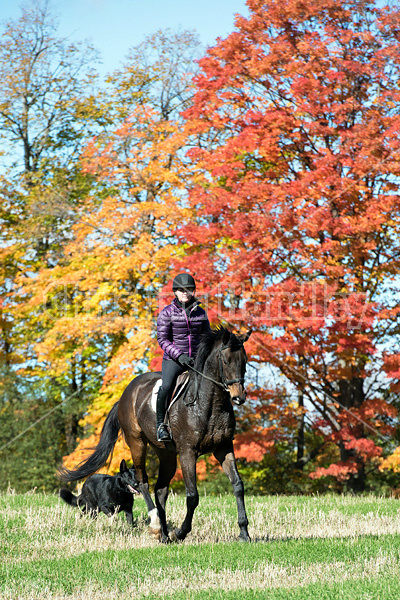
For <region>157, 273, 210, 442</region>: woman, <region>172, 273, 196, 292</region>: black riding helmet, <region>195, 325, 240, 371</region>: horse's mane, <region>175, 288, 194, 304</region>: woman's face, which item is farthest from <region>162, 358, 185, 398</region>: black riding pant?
<region>172, 273, 196, 292</region>: black riding helmet

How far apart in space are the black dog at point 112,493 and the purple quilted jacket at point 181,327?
7.07 ft

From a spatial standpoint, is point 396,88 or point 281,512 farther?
point 396,88

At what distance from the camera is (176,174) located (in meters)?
20.9

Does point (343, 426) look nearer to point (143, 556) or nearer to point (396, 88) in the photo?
point (396, 88)

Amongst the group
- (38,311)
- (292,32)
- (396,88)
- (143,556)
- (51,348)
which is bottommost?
(143,556)

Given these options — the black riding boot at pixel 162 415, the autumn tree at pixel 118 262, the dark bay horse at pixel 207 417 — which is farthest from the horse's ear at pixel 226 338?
the autumn tree at pixel 118 262

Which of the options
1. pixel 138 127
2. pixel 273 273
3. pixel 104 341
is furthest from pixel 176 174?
pixel 273 273

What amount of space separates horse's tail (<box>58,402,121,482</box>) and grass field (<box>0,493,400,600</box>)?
0.54 meters

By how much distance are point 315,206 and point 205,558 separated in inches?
395

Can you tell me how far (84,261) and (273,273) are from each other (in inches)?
333

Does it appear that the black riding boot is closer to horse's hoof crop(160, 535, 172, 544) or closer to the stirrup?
the stirrup

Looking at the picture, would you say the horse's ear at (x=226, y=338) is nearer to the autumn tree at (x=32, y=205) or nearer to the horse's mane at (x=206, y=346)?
the horse's mane at (x=206, y=346)

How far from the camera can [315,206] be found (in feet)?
48.8

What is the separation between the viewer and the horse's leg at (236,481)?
24.0 feet
